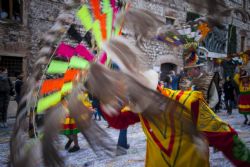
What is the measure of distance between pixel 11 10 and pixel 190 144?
411 inches

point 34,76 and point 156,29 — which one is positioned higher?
point 156,29

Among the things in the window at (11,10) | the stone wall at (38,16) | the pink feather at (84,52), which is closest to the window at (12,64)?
the stone wall at (38,16)

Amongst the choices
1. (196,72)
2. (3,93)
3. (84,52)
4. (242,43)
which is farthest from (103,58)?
(242,43)

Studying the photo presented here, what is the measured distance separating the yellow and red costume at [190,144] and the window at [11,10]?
9.88m

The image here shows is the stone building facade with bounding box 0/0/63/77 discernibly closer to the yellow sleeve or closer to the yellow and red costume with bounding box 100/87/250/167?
the yellow and red costume with bounding box 100/87/250/167

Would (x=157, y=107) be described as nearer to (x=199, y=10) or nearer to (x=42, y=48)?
(x=199, y=10)

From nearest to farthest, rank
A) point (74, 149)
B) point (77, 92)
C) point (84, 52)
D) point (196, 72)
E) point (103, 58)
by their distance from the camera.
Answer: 1. point (77, 92)
2. point (103, 58)
3. point (84, 52)
4. point (196, 72)
5. point (74, 149)

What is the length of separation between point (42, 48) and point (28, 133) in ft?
0.95

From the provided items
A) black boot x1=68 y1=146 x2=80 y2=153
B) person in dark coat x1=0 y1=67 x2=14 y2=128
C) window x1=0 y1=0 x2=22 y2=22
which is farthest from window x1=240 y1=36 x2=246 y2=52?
black boot x1=68 y1=146 x2=80 y2=153

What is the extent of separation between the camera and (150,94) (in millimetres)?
847

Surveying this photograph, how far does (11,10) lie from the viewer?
1050 cm

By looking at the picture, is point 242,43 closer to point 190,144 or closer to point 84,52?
point 190,144

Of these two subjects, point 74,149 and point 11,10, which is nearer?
point 74,149

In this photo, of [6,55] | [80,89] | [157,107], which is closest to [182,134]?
[157,107]
